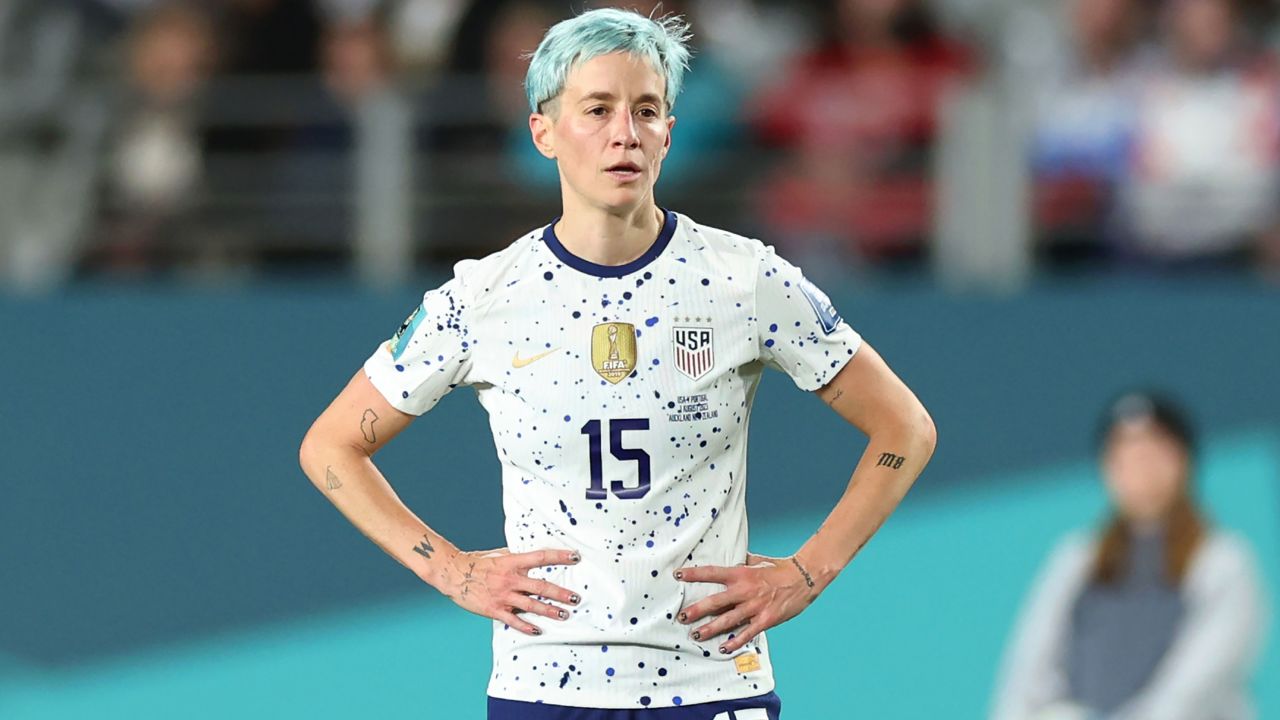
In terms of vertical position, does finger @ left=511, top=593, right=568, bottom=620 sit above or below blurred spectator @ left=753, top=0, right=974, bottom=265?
→ below

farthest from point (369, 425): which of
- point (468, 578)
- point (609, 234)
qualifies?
point (609, 234)

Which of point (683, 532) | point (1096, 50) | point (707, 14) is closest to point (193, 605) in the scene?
point (707, 14)

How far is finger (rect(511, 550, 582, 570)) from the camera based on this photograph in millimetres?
3551

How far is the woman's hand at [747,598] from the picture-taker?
3566 millimetres

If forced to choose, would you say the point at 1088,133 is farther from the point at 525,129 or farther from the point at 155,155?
the point at 155,155

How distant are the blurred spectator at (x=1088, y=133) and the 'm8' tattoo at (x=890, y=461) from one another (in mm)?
3295

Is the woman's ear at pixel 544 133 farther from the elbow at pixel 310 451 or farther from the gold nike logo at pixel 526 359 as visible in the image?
the elbow at pixel 310 451

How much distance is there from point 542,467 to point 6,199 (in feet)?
14.2

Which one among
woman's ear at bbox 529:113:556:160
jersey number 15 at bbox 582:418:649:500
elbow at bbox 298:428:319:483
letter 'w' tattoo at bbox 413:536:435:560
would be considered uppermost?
woman's ear at bbox 529:113:556:160

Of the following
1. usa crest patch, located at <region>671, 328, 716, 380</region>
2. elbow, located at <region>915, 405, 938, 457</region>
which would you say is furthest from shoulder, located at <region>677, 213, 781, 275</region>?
elbow, located at <region>915, 405, 938, 457</region>

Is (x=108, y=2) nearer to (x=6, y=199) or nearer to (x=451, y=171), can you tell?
(x=6, y=199)

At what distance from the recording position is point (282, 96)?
24.1ft

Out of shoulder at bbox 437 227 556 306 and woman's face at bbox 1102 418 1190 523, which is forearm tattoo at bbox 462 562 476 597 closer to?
shoulder at bbox 437 227 556 306

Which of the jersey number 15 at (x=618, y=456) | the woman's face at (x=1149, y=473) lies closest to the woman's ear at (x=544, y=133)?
the jersey number 15 at (x=618, y=456)
